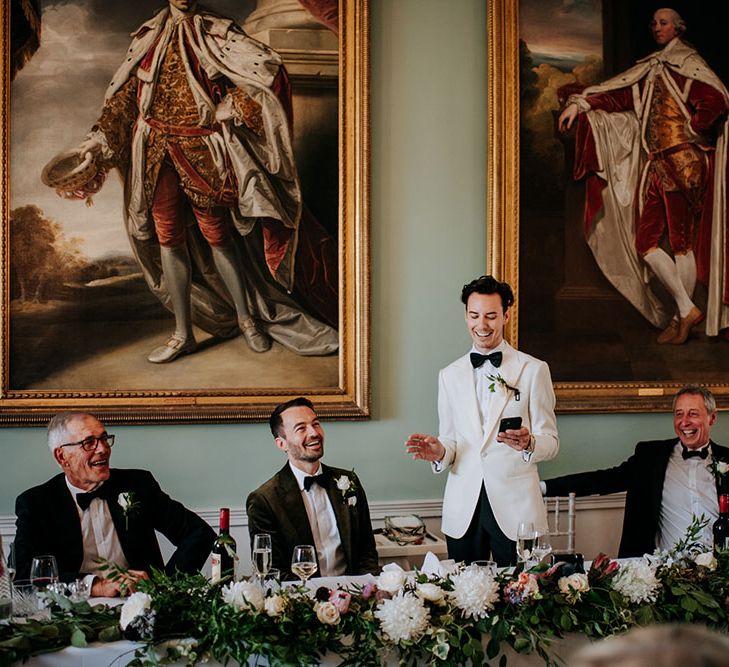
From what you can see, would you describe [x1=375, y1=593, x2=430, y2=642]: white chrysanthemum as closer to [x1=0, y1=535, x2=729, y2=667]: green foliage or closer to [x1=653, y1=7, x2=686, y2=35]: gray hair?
[x1=0, y1=535, x2=729, y2=667]: green foliage

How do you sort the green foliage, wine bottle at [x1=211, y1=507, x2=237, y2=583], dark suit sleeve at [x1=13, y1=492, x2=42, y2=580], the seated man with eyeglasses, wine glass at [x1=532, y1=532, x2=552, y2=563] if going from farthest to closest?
the seated man with eyeglasses
dark suit sleeve at [x1=13, y1=492, x2=42, y2=580]
wine glass at [x1=532, y1=532, x2=552, y2=563]
wine bottle at [x1=211, y1=507, x2=237, y2=583]
the green foliage

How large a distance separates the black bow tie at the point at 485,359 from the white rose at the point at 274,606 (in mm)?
2144

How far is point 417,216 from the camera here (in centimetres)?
535

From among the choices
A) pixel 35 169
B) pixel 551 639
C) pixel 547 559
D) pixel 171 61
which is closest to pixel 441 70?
pixel 171 61

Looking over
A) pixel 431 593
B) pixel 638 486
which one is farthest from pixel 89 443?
pixel 638 486

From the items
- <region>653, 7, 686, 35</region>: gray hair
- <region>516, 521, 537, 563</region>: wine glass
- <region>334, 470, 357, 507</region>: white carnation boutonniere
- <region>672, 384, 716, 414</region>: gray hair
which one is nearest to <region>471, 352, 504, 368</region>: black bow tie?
<region>334, 470, 357, 507</region>: white carnation boutonniere

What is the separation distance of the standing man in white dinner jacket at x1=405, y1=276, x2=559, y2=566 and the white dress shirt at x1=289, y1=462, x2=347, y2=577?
0.52 metres

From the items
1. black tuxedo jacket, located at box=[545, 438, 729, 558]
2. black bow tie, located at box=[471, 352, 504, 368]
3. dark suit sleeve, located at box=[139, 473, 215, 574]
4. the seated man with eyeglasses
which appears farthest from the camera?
black tuxedo jacket, located at box=[545, 438, 729, 558]

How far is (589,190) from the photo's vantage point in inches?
221

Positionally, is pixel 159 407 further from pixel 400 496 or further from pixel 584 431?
pixel 584 431

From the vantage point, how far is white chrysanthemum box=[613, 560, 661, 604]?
290 centimetres

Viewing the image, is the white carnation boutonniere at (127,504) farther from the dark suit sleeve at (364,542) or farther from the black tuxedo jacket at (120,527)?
the dark suit sleeve at (364,542)

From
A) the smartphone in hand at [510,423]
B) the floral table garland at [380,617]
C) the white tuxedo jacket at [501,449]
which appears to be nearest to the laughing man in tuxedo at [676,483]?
the white tuxedo jacket at [501,449]

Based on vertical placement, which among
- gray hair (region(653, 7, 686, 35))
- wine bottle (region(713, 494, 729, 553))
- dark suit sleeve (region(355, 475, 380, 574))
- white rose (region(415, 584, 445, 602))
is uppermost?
gray hair (region(653, 7, 686, 35))
